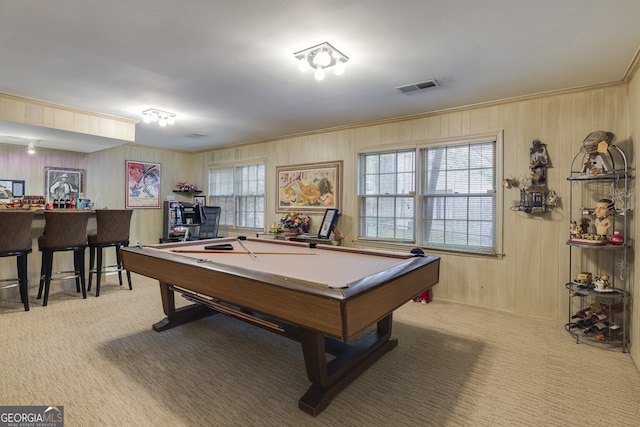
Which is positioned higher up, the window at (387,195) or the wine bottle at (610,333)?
the window at (387,195)

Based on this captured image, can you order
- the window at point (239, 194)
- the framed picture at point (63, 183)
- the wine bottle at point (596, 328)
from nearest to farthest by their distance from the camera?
the wine bottle at point (596, 328)
the framed picture at point (63, 183)
the window at point (239, 194)

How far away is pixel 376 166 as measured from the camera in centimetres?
469

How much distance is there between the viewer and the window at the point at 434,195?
12.5ft

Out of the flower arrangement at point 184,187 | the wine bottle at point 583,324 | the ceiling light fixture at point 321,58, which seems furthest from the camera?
the flower arrangement at point 184,187

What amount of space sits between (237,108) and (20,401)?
10.9 feet

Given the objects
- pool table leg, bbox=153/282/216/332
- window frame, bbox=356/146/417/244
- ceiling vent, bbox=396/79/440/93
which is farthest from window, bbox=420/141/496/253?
pool table leg, bbox=153/282/216/332

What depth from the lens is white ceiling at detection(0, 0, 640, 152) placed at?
198 cm

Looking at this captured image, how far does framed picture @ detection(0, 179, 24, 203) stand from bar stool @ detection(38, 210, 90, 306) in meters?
1.90

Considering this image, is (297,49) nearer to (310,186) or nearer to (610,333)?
(310,186)

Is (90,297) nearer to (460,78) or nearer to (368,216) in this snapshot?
(368,216)

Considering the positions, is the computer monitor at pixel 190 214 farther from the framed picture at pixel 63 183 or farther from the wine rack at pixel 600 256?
the wine rack at pixel 600 256

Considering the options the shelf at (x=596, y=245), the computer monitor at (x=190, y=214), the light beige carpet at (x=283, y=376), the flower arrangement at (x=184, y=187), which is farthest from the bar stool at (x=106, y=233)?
Result: the shelf at (x=596, y=245)

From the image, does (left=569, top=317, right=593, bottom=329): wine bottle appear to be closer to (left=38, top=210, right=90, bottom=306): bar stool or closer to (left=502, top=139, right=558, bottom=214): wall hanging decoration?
(left=502, top=139, right=558, bottom=214): wall hanging decoration

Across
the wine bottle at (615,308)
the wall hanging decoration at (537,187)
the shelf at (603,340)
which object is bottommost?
the shelf at (603,340)
